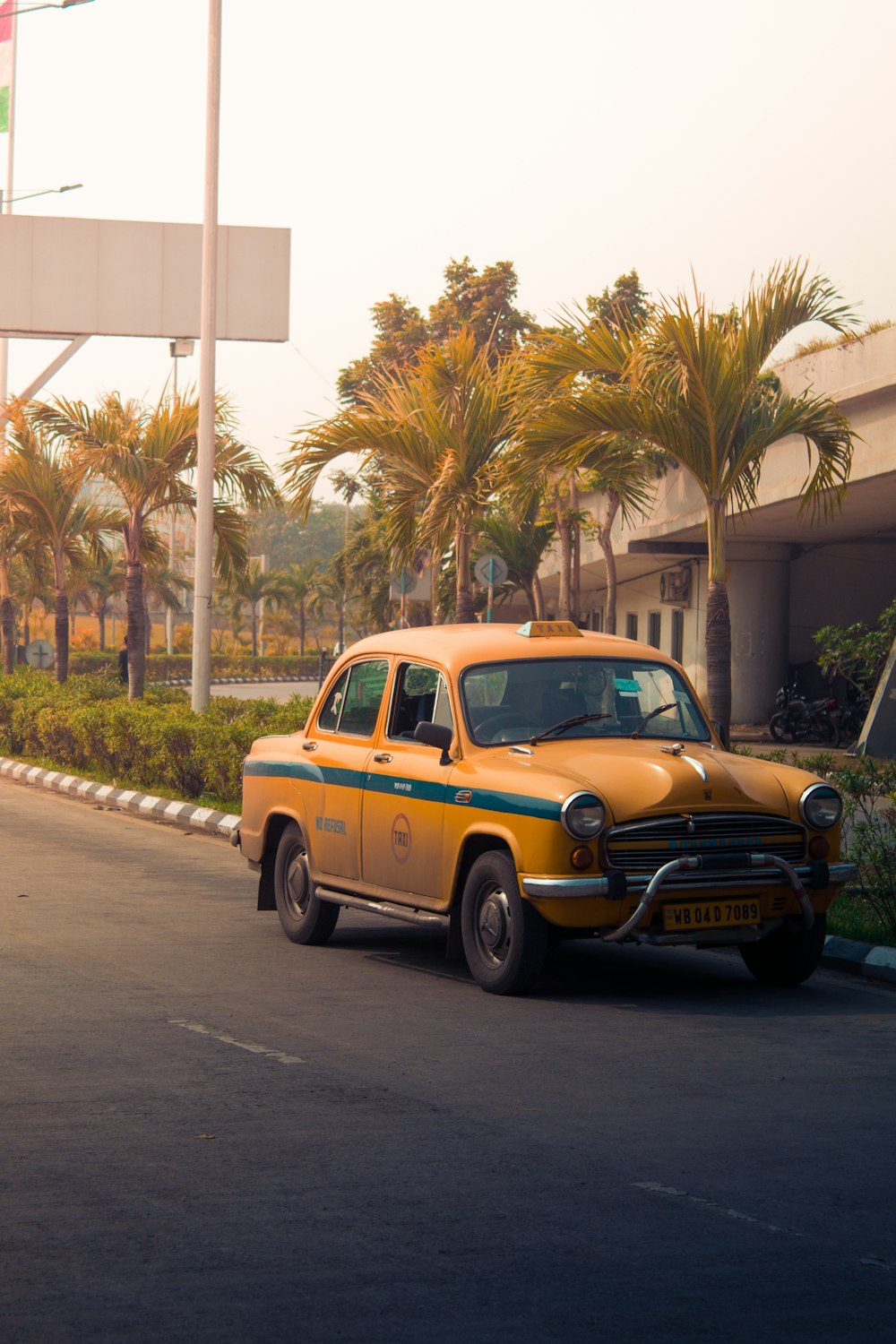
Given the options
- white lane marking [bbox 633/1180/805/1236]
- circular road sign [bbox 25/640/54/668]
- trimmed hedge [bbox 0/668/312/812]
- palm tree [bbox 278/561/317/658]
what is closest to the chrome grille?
white lane marking [bbox 633/1180/805/1236]

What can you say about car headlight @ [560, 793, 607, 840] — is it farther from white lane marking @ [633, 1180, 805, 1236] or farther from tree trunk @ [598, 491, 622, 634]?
tree trunk @ [598, 491, 622, 634]

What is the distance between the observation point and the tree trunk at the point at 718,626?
50.3 feet

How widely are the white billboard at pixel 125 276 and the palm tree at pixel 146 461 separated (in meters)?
4.91

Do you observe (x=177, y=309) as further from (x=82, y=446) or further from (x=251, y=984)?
(x=251, y=984)

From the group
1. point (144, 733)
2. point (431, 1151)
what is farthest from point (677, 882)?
point (144, 733)

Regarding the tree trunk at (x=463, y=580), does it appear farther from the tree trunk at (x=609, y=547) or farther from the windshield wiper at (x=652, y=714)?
the tree trunk at (x=609, y=547)

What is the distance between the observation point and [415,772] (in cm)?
943

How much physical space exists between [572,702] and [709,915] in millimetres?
1548

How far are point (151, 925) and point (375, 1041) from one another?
367cm

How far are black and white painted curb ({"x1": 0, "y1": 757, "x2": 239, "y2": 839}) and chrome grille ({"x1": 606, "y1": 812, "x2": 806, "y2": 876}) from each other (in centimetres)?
649

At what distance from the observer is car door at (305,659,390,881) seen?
9953mm

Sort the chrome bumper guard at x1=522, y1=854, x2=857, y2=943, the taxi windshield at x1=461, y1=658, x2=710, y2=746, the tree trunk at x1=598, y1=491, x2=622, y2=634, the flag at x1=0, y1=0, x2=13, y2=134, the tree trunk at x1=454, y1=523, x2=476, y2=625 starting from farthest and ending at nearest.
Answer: the flag at x1=0, y1=0, x2=13, y2=134 → the tree trunk at x1=598, y1=491, x2=622, y2=634 → the tree trunk at x1=454, y1=523, x2=476, y2=625 → the taxi windshield at x1=461, y1=658, x2=710, y2=746 → the chrome bumper guard at x1=522, y1=854, x2=857, y2=943

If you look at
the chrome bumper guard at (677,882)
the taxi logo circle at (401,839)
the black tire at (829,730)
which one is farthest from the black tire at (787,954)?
the black tire at (829,730)

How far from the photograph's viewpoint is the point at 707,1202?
209 inches
